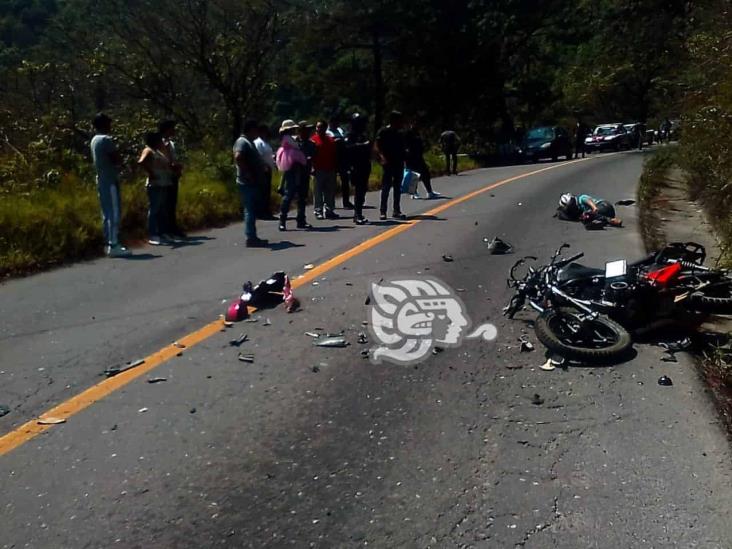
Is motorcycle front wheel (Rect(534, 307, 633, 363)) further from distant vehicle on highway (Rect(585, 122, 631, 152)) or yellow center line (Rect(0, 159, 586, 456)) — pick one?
distant vehicle on highway (Rect(585, 122, 631, 152))

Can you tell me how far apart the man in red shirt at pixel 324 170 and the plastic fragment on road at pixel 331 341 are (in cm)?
810

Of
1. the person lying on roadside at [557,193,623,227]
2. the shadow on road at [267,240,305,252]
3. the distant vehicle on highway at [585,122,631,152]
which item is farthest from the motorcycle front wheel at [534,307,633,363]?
the distant vehicle on highway at [585,122,631,152]

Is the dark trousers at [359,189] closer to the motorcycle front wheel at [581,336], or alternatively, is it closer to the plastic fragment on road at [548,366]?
the motorcycle front wheel at [581,336]

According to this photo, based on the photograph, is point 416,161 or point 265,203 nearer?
point 265,203

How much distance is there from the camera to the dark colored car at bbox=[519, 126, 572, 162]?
3703 cm

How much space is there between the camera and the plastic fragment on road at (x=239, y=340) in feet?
22.6

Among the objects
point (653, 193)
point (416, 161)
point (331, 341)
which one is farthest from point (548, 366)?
point (416, 161)

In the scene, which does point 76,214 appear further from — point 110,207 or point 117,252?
point 117,252

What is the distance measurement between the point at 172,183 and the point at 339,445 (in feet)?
27.7

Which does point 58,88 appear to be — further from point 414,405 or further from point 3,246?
point 414,405

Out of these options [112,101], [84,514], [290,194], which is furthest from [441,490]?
[112,101]

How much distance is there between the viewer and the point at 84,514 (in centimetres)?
415

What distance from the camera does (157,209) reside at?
12328 millimetres

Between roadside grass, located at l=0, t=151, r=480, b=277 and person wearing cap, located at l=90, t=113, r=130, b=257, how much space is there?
40cm
